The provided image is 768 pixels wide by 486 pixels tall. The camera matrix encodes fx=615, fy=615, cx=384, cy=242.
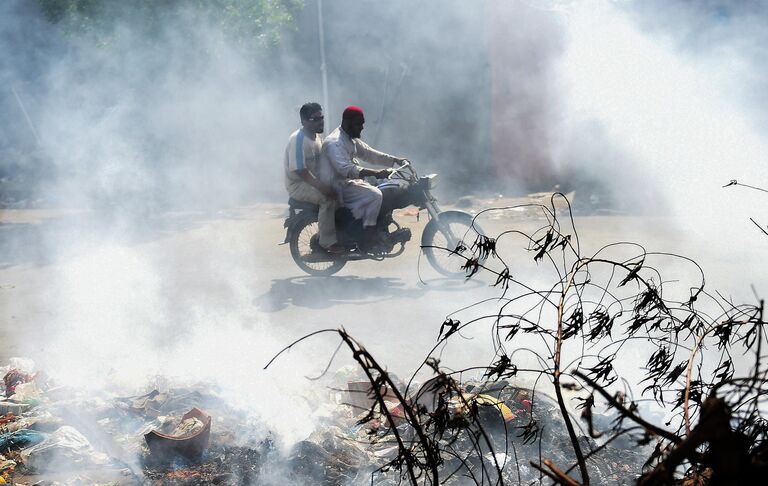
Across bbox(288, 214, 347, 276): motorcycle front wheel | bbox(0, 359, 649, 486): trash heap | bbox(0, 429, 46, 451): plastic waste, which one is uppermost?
bbox(288, 214, 347, 276): motorcycle front wheel

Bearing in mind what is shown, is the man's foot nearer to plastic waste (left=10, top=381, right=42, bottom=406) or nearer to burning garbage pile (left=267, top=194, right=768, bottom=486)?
burning garbage pile (left=267, top=194, right=768, bottom=486)

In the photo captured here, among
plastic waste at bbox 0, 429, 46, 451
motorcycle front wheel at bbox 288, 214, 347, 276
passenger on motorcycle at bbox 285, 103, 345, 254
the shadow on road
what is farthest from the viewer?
motorcycle front wheel at bbox 288, 214, 347, 276

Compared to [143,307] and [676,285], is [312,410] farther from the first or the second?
[676,285]

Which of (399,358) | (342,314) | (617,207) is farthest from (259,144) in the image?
(399,358)

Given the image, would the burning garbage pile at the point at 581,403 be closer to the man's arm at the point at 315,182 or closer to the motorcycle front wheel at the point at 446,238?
the motorcycle front wheel at the point at 446,238

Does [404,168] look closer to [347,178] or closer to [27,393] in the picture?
[347,178]

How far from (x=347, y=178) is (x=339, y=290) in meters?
1.26

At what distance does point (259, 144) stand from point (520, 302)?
10.6m

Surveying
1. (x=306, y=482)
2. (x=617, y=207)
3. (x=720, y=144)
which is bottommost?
(x=306, y=482)

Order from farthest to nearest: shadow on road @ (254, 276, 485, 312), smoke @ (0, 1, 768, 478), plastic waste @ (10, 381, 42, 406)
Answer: smoke @ (0, 1, 768, 478)
shadow on road @ (254, 276, 485, 312)
plastic waste @ (10, 381, 42, 406)

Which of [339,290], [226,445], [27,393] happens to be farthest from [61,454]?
[339,290]

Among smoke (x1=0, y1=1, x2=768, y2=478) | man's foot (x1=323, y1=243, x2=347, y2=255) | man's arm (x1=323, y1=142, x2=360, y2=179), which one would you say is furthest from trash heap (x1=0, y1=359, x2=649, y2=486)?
man's arm (x1=323, y1=142, x2=360, y2=179)

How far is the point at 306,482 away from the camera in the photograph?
3.43 meters

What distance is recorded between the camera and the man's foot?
6910mm
